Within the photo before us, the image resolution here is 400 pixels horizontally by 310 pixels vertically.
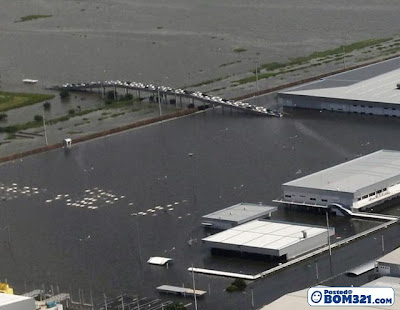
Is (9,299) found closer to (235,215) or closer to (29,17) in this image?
(235,215)

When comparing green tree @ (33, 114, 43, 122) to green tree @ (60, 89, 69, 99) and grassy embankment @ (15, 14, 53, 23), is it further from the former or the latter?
grassy embankment @ (15, 14, 53, 23)

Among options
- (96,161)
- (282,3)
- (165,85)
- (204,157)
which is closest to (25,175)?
(96,161)

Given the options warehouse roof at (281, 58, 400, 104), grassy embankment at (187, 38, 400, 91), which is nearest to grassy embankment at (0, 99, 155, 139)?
grassy embankment at (187, 38, 400, 91)

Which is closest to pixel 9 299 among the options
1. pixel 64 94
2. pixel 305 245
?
pixel 305 245

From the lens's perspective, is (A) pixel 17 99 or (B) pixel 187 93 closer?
(B) pixel 187 93

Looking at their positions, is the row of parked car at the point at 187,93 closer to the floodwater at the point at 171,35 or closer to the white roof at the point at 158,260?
the floodwater at the point at 171,35

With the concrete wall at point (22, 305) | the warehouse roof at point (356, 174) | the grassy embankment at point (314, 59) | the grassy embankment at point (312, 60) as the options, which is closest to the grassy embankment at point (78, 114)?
the grassy embankment at point (314, 59)
